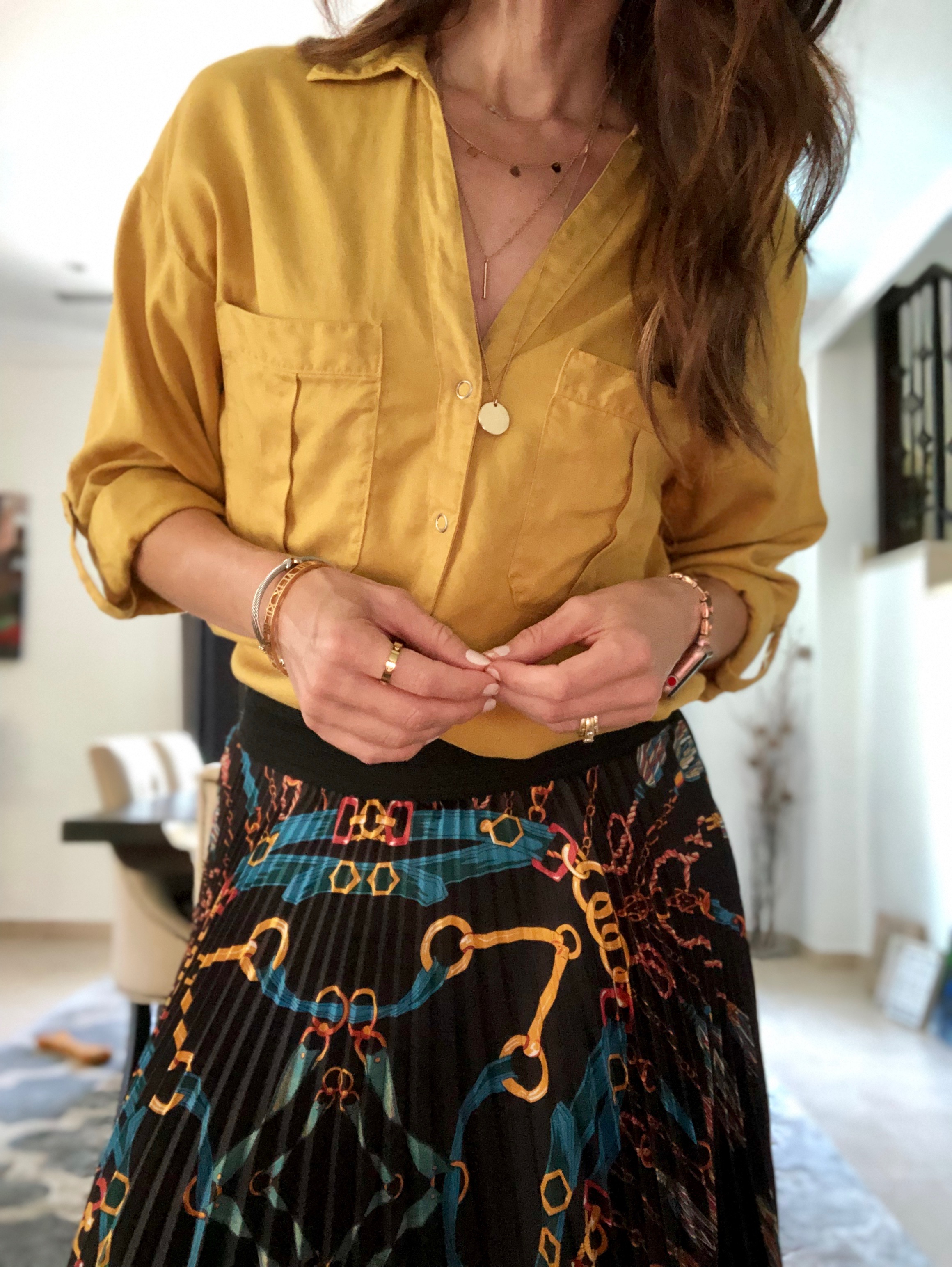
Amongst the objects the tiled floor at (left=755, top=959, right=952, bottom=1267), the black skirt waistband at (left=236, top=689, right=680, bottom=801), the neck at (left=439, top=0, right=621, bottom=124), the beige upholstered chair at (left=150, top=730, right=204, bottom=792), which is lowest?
the tiled floor at (left=755, top=959, right=952, bottom=1267)

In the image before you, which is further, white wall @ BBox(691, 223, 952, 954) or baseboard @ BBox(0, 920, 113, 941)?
baseboard @ BBox(0, 920, 113, 941)

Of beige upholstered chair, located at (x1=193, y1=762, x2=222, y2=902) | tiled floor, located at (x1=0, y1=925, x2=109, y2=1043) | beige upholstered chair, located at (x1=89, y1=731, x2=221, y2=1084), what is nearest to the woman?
beige upholstered chair, located at (x1=193, y1=762, x2=222, y2=902)

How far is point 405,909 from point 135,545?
28cm

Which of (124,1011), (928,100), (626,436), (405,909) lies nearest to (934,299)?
(928,100)

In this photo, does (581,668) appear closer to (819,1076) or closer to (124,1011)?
(819,1076)

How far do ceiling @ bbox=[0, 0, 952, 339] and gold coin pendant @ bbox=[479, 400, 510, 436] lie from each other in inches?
67.9

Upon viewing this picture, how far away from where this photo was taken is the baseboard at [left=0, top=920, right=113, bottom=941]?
455cm

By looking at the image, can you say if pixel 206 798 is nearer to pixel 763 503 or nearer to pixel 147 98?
pixel 763 503

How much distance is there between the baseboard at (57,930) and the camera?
14.9ft

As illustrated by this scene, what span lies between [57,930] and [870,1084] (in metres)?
3.55

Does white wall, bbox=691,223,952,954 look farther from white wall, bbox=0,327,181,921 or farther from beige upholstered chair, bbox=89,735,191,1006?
white wall, bbox=0,327,181,921

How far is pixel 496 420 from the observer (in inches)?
23.2

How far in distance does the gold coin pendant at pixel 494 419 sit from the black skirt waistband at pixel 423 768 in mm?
187

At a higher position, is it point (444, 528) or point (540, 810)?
point (444, 528)
